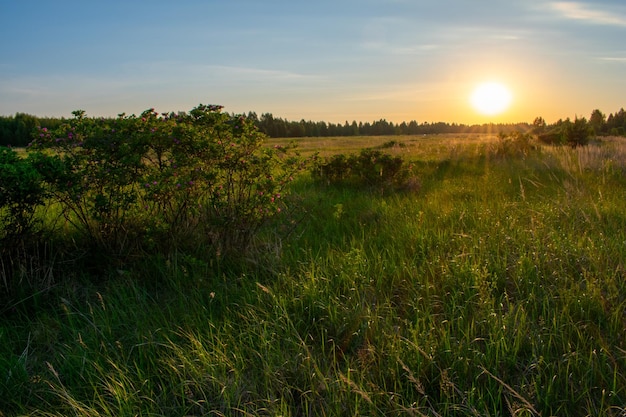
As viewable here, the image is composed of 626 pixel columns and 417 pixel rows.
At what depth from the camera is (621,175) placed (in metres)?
8.75

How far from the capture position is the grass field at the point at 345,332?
2.40m

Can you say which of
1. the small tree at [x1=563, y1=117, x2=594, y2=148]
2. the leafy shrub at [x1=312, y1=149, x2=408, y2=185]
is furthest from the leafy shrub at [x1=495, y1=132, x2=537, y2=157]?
the leafy shrub at [x1=312, y1=149, x2=408, y2=185]

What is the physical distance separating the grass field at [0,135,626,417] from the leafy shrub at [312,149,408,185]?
3.21 m

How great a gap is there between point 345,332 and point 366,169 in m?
5.52

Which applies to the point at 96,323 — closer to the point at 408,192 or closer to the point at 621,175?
the point at 408,192

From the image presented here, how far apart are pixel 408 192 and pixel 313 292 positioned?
186 inches

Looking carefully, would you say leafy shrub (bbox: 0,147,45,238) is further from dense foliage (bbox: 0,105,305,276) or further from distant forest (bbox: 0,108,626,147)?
distant forest (bbox: 0,108,626,147)

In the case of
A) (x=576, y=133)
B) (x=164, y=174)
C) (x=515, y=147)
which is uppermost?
(x=576, y=133)

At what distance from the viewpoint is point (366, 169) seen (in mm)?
8219

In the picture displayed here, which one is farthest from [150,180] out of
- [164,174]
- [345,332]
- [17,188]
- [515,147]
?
[515,147]

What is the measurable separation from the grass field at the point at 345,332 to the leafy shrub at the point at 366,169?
126 inches

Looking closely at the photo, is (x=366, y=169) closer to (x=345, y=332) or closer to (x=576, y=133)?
(x=345, y=332)

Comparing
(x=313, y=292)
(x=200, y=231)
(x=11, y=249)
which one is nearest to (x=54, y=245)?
(x=11, y=249)

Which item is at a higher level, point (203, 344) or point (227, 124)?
point (227, 124)
